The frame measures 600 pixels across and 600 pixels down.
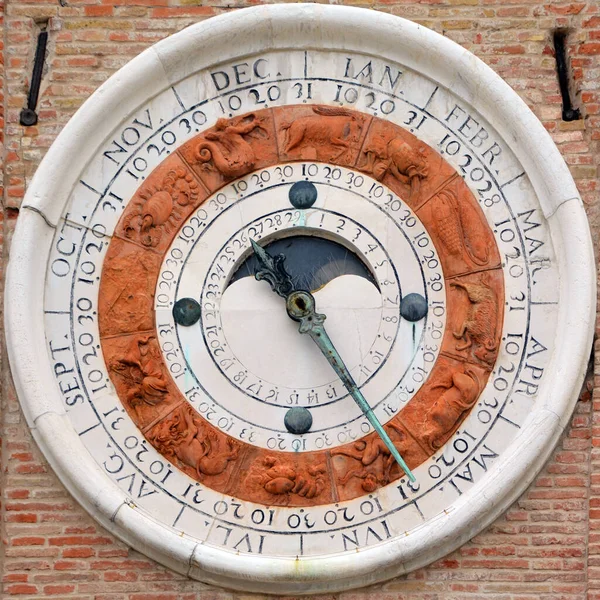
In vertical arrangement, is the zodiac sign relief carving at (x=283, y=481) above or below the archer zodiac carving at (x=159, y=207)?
below

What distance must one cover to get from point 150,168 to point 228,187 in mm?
482

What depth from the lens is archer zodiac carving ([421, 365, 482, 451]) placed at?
33.9ft

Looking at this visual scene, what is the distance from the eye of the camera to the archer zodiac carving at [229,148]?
1062cm

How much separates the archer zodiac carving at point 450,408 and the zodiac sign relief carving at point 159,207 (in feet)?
6.21

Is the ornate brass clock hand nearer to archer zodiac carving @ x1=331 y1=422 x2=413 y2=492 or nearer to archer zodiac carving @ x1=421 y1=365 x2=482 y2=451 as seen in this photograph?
archer zodiac carving @ x1=331 y1=422 x2=413 y2=492

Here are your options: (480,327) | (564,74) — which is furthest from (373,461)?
(564,74)

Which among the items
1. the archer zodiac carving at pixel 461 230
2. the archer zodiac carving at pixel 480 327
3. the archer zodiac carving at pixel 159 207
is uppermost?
the archer zodiac carving at pixel 159 207

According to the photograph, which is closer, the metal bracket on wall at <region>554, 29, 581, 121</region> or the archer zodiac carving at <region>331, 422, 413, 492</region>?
the archer zodiac carving at <region>331, 422, 413, 492</region>

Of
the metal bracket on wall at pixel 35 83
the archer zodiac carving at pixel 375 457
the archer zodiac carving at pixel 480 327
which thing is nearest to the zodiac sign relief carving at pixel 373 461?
the archer zodiac carving at pixel 375 457

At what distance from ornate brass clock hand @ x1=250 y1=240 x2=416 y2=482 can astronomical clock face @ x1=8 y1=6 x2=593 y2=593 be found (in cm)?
2

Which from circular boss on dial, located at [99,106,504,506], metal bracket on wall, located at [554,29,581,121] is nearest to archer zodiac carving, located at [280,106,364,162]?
circular boss on dial, located at [99,106,504,506]

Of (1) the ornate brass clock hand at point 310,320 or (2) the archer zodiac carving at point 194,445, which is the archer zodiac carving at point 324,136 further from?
(2) the archer zodiac carving at point 194,445

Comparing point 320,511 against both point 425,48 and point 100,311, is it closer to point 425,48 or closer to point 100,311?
point 100,311

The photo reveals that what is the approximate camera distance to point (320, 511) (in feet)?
33.8
